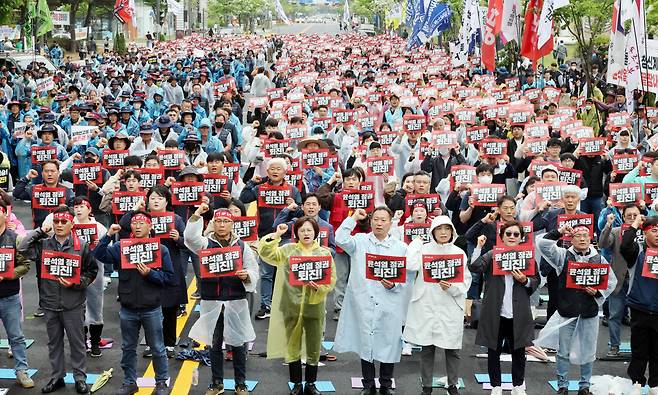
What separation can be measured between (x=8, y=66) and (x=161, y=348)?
26658 millimetres

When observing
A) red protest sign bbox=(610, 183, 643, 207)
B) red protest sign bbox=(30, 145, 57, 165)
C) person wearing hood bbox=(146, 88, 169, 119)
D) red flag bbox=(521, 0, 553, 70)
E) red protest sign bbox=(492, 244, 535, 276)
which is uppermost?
red flag bbox=(521, 0, 553, 70)

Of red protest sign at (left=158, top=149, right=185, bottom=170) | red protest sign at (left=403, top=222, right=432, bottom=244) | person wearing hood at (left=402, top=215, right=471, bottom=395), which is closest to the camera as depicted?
person wearing hood at (left=402, top=215, right=471, bottom=395)

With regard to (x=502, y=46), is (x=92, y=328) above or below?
below

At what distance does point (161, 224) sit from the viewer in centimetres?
898

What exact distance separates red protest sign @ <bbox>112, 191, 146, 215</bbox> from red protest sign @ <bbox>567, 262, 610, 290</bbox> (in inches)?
187

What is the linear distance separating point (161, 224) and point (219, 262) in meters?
1.26

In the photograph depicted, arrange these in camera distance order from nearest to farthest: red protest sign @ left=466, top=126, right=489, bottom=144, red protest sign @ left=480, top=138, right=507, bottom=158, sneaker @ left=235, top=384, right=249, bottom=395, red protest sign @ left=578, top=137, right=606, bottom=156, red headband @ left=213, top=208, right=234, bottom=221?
red headband @ left=213, top=208, right=234, bottom=221 < sneaker @ left=235, top=384, right=249, bottom=395 < red protest sign @ left=480, top=138, right=507, bottom=158 < red protest sign @ left=578, top=137, right=606, bottom=156 < red protest sign @ left=466, top=126, right=489, bottom=144

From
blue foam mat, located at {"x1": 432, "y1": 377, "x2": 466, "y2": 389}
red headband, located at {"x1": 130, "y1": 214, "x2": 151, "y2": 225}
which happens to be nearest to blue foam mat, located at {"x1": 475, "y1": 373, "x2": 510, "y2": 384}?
blue foam mat, located at {"x1": 432, "y1": 377, "x2": 466, "y2": 389}

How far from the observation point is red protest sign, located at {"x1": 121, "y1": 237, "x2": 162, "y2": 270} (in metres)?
7.91

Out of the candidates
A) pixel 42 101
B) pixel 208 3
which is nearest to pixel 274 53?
pixel 42 101

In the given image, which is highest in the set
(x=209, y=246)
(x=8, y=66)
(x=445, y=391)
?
(x=8, y=66)

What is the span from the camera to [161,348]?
814cm

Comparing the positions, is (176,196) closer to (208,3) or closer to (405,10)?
(405,10)

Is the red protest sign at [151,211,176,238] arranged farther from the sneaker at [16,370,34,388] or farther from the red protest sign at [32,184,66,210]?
the red protest sign at [32,184,66,210]
